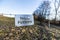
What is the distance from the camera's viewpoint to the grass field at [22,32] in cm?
599

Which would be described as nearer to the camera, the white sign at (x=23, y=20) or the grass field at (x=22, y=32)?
the grass field at (x=22, y=32)

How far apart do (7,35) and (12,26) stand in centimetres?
70

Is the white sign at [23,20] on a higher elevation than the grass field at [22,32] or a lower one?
higher

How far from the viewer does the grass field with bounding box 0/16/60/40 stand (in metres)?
5.99

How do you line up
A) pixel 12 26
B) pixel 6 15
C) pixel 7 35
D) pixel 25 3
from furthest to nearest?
pixel 25 3, pixel 6 15, pixel 12 26, pixel 7 35

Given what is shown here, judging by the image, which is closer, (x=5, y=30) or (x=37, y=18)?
(x=5, y=30)

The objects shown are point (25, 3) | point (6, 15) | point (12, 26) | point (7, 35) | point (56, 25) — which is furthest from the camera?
point (56, 25)

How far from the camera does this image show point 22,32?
629 cm

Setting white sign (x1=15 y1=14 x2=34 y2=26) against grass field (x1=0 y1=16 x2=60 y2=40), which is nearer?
grass field (x1=0 y1=16 x2=60 y2=40)

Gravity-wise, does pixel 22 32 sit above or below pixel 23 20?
below

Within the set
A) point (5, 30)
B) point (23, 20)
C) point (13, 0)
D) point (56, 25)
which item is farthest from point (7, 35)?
point (56, 25)

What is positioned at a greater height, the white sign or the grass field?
the white sign

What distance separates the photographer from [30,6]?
7.77 m

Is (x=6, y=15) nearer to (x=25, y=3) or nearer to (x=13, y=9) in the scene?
(x=13, y=9)
